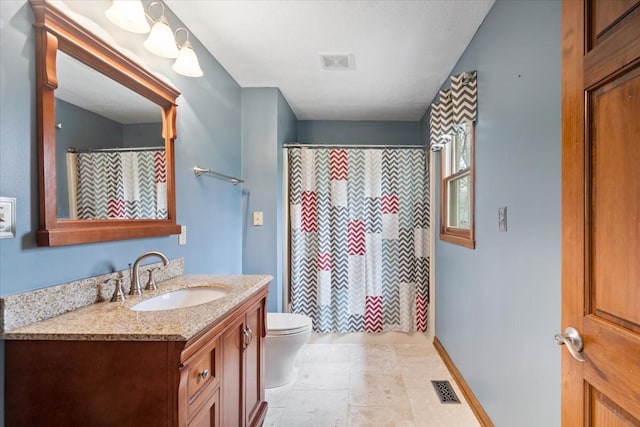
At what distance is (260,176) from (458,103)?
1.54 m

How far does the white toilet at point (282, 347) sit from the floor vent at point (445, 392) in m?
0.92

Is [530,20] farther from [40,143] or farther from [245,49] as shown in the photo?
[40,143]

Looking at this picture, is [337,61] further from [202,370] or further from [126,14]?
[202,370]

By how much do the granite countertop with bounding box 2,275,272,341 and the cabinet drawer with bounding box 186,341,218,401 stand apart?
0.38 ft

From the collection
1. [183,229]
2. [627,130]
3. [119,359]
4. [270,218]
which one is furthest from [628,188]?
[270,218]

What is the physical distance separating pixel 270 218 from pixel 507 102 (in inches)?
70.7

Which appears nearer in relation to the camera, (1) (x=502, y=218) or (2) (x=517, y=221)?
(2) (x=517, y=221)

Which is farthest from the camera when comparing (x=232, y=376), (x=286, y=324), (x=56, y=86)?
(x=286, y=324)

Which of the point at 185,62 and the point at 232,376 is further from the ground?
the point at 185,62

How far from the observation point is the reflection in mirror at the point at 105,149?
1.05m

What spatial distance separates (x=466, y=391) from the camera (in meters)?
1.96

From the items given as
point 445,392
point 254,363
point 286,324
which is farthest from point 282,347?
point 445,392

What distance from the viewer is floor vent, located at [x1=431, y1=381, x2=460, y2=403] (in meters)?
1.96

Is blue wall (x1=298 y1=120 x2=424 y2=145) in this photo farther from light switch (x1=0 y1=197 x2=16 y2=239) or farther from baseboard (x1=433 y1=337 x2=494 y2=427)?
light switch (x1=0 y1=197 x2=16 y2=239)
